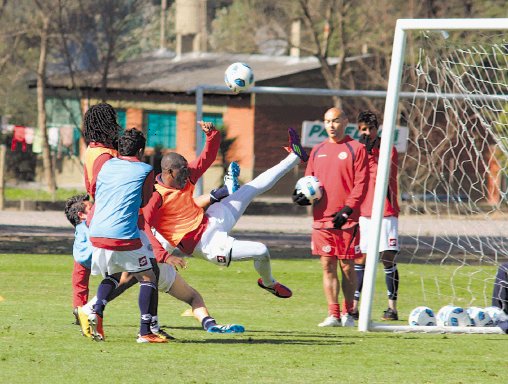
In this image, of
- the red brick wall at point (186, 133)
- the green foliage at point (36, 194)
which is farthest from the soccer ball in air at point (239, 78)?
the red brick wall at point (186, 133)

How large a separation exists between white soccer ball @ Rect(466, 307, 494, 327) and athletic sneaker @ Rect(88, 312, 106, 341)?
3619 millimetres

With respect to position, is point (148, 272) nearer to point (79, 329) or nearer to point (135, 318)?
point (79, 329)

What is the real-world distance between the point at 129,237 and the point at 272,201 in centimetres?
2582

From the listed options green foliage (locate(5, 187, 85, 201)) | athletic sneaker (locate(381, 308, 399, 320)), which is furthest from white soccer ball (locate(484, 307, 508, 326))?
green foliage (locate(5, 187, 85, 201))

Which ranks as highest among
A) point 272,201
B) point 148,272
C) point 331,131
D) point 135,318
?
point 331,131

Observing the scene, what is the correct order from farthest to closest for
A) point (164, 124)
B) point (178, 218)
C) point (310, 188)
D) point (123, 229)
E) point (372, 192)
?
point (164, 124) < point (372, 192) < point (310, 188) < point (178, 218) < point (123, 229)

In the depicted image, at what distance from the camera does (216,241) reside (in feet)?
31.9

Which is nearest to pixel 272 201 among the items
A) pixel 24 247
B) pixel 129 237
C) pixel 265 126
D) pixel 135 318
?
pixel 265 126

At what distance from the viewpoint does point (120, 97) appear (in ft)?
129

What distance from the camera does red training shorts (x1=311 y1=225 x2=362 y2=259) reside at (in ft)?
35.9

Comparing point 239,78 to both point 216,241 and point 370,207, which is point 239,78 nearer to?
point 370,207

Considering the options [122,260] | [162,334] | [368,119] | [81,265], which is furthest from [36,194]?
[122,260]

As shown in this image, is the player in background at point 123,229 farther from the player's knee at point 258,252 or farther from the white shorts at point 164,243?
the player's knee at point 258,252

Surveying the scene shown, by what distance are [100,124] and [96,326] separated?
1.63 meters
